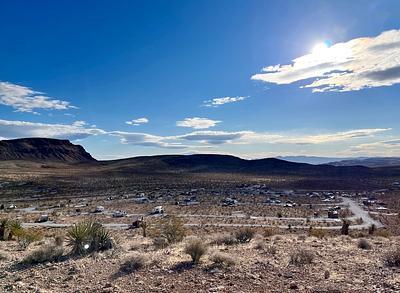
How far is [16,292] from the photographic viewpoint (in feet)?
31.3

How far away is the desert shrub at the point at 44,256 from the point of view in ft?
41.3

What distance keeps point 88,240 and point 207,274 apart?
17.9ft

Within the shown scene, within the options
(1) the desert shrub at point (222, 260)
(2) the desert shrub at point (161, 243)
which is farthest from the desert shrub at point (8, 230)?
(1) the desert shrub at point (222, 260)

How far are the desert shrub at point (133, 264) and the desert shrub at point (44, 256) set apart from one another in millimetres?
2726

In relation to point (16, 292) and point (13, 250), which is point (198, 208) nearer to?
point (13, 250)

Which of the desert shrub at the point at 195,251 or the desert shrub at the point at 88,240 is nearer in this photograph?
the desert shrub at the point at 195,251

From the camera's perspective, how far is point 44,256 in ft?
42.0

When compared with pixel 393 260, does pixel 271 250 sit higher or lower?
lower

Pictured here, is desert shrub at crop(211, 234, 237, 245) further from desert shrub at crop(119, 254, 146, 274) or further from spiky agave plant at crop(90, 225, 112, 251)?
desert shrub at crop(119, 254, 146, 274)

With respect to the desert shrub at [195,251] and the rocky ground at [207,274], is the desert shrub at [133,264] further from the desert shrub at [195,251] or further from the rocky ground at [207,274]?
the desert shrub at [195,251]

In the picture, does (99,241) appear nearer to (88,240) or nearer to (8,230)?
(88,240)

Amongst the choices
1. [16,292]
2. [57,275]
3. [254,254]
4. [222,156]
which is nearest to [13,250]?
[57,275]

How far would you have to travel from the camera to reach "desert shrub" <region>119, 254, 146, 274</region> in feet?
37.1

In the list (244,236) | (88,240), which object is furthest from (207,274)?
(244,236)
